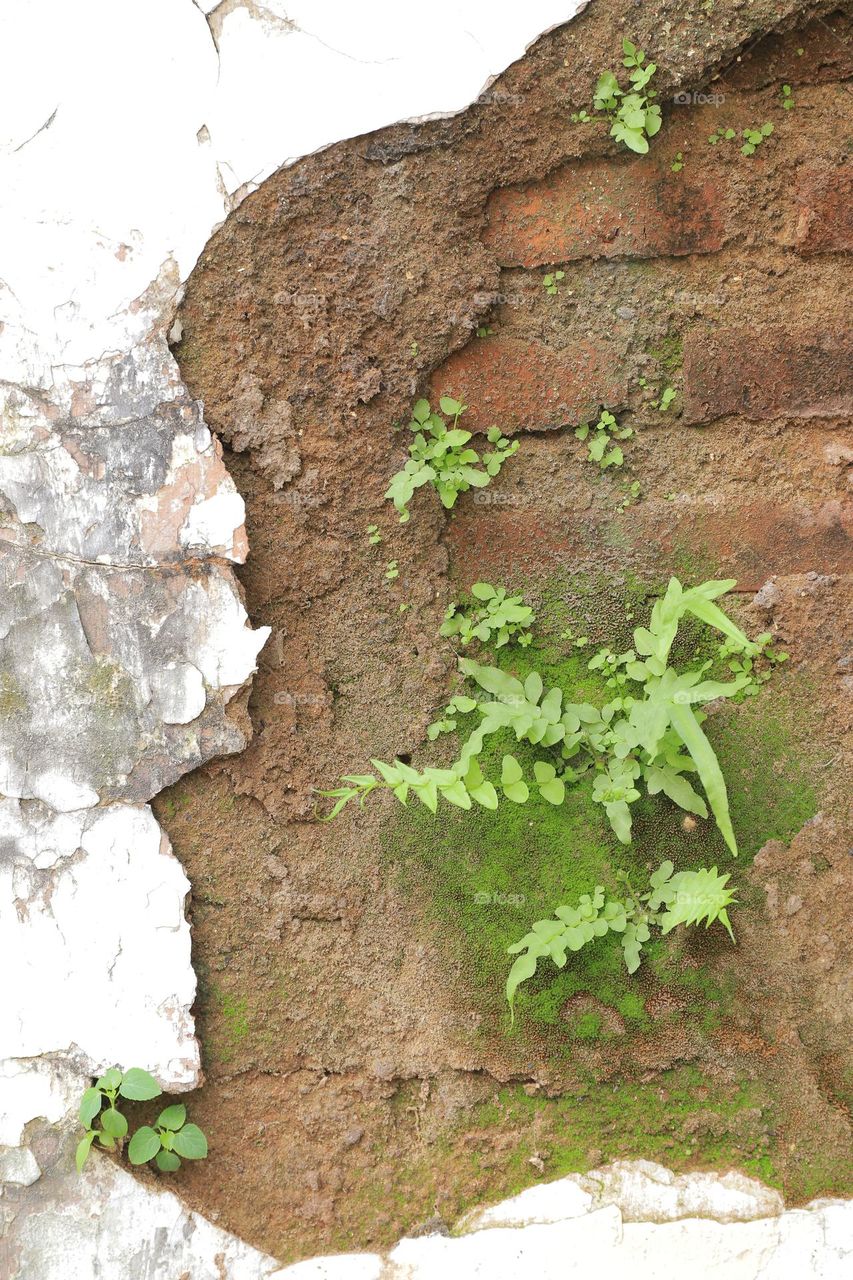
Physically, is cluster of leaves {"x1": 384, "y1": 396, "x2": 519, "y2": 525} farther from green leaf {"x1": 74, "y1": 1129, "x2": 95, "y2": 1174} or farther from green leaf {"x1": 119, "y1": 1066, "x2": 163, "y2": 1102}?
green leaf {"x1": 74, "y1": 1129, "x2": 95, "y2": 1174}

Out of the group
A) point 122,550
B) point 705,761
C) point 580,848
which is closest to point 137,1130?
point 580,848

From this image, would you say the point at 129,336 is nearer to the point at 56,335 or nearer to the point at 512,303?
the point at 56,335

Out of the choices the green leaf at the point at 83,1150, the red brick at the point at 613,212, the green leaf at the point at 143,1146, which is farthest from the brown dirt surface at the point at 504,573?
the green leaf at the point at 83,1150

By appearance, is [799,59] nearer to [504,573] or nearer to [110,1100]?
[504,573]

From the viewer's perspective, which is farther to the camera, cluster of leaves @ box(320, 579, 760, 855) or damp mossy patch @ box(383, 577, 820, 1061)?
damp mossy patch @ box(383, 577, 820, 1061)

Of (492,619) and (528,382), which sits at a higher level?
(528,382)

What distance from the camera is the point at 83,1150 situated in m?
2.11

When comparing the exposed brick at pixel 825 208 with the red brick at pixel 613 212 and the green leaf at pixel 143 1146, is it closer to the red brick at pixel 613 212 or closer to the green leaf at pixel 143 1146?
the red brick at pixel 613 212

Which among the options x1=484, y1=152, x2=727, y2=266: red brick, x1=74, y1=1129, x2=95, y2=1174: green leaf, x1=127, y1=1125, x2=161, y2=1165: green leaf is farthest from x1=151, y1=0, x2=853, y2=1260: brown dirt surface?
x1=74, y1=1129, x2=95, y2=1174: green leaf

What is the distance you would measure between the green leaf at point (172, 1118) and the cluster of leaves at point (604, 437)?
172 centimetres

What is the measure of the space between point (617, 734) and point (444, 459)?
2.36ft

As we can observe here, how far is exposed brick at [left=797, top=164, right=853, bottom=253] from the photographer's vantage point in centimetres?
210

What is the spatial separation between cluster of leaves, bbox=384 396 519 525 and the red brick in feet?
1.29

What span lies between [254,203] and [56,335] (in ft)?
1.72
